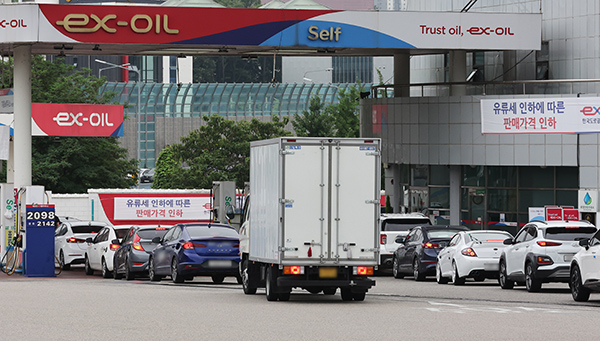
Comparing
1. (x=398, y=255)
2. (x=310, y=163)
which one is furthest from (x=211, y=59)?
(x=310, y=163)

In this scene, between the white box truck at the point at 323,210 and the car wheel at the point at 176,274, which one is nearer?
the white box truck at the point at 323,210

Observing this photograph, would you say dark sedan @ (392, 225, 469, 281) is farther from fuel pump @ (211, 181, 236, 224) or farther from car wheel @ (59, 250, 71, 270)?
fuel pump @ (211, 181, 236, 224)

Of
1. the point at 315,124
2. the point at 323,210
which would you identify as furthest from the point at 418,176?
the point at 315,124

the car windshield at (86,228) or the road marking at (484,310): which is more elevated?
the car windshield at (86,228)

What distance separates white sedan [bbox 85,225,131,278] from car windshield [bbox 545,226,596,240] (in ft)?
41.5

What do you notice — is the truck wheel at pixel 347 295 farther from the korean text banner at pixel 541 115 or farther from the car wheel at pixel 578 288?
the korean text banner at pixel 541 115

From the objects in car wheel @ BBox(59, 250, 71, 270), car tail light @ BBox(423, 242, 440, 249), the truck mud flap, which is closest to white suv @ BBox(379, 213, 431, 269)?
car tail light @ BBox(423, 242, 440, 249)

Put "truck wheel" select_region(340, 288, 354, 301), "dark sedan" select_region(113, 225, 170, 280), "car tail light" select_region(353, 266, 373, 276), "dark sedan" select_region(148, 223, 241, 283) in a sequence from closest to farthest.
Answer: "car tail light" select_region(353, 266, 373, 276), "truck wheel" select_region(340, 288, 354, 301), "dark sedan" select_region(148, 223, 241, 283), "dark sedan" select_region(113, 225, 170, 280)

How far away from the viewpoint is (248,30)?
115ft

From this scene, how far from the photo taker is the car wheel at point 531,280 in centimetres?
2311

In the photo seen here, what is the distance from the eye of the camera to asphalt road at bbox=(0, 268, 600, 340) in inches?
556

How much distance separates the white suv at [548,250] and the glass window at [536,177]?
1462cm

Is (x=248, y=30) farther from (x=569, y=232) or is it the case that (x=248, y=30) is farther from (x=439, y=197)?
(x=569, y=232)

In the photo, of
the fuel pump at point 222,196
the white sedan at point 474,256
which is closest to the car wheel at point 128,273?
the white sedan at point 474,256
